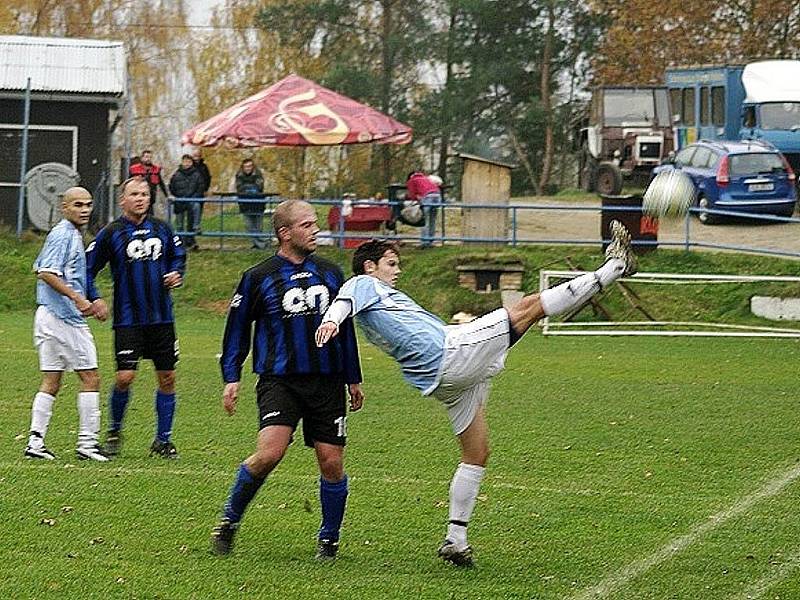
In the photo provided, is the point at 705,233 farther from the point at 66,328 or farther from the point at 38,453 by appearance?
the point at 38,453

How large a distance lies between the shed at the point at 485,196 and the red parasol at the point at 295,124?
5.50 ft

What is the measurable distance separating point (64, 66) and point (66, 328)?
1947cm

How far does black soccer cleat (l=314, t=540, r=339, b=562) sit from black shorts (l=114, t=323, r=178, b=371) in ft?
10.3

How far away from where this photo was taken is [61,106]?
94.6ft

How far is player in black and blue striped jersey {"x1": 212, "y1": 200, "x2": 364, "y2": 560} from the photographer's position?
758 centimetres

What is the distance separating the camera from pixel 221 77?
48.0 meters

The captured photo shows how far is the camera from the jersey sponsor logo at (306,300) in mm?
7605

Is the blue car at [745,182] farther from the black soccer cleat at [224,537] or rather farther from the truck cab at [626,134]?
the black soccer cleat at [224,537]

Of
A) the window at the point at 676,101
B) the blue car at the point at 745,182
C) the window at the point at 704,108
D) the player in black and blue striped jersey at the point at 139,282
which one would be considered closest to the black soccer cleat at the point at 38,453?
the player in black and blue striped jersey at the point at 139,282

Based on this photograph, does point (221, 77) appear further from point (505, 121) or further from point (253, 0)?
point (505, 121)

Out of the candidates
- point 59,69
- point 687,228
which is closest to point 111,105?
point 59,69

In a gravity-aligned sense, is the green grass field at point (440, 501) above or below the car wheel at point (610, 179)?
below

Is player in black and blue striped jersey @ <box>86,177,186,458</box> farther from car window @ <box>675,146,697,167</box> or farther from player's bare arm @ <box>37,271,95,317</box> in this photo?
car window @ <box>675,146,697,167</box>

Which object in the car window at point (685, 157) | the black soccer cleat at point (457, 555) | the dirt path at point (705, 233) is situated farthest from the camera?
the car window at point (685, 157)
